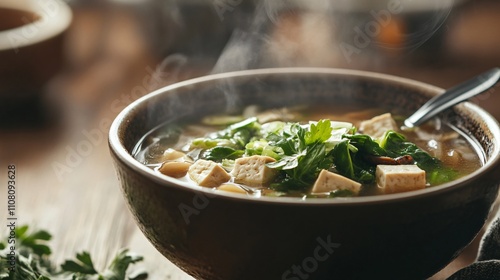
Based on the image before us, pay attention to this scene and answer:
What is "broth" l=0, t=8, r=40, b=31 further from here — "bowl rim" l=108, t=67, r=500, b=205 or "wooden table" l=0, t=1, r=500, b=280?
"bowl rim" l=108, t=67, r=500, b=205

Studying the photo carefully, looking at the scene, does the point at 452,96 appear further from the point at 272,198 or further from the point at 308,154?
the point at 272,198

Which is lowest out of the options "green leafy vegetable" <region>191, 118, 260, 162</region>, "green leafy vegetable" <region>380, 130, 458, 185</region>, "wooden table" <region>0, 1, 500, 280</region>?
"wooden table" <region>0, 1, 500, 280</region>

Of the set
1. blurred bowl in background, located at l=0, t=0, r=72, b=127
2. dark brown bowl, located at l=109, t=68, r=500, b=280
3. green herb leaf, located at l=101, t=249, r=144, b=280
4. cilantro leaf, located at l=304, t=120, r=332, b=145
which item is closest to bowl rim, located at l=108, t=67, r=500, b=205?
dark brown bowl, located at l=109, t=68, r=500, b=280

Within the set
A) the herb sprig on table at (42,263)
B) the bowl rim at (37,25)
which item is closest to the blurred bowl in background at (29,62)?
the bowl rim at (37,25)

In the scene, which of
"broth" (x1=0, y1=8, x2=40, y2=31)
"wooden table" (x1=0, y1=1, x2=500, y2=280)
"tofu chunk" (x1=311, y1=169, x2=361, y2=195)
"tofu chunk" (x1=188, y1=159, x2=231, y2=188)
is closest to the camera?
"tofu chunk" (x1=311, y1=169, x2=361, y2=195)

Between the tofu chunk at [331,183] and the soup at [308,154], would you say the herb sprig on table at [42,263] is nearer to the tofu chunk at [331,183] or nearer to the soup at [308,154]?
the soup at [308,154]

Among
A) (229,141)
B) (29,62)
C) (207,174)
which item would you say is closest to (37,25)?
(29,62)
